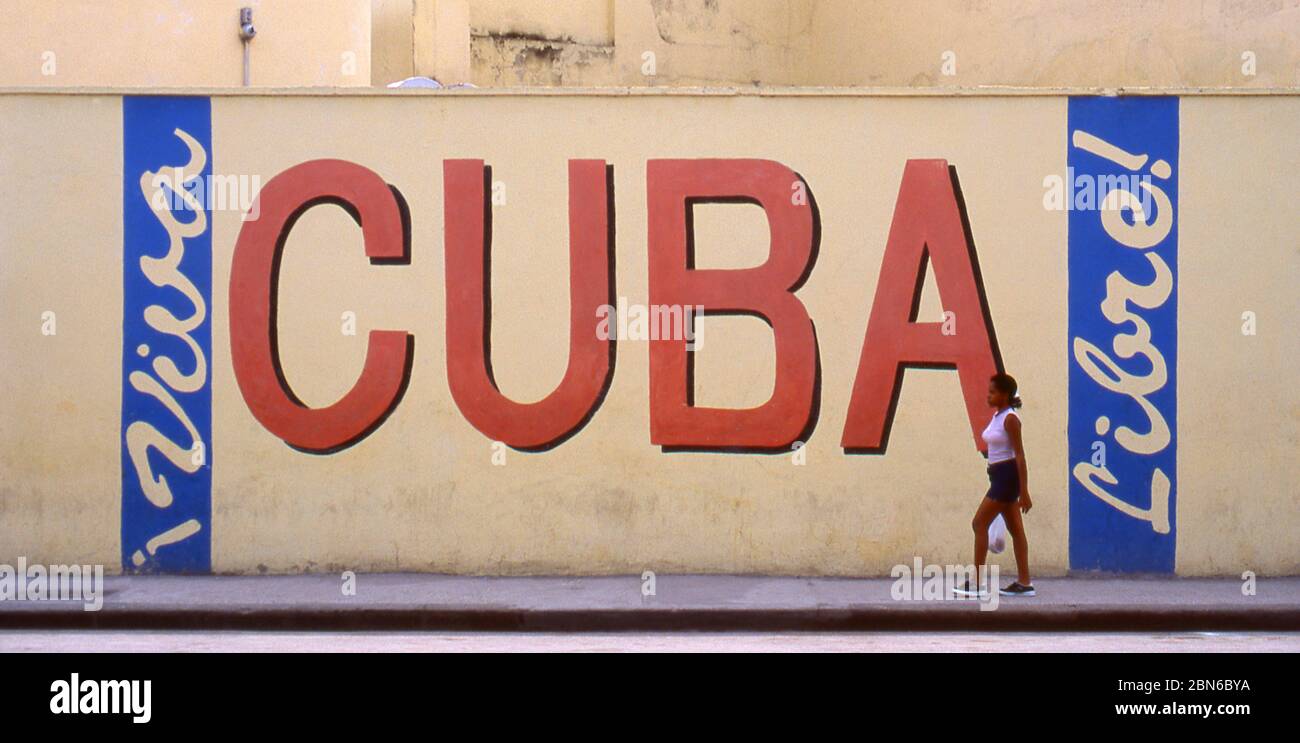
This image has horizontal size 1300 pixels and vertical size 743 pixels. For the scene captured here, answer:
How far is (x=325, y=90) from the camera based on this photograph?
1068cm

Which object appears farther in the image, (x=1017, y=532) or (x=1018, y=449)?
(x=1017, y=532)

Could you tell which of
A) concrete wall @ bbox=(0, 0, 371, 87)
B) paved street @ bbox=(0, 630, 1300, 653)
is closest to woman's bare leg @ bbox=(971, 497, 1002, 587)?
paved street @ bbox=(0, 630, 1300, 653)

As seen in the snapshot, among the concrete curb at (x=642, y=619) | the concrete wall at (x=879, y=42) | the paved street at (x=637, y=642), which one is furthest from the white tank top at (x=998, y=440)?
the concrete wall at (x=879, y=42)

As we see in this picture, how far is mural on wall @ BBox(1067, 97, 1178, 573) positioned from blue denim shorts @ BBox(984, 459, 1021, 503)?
122 centimetres

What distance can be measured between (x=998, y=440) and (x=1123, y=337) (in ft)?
5.63

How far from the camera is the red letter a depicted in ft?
34.8

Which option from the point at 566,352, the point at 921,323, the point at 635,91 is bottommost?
the point at 566,352

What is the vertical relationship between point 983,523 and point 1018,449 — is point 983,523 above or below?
below

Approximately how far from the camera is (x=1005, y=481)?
9594 millimetres

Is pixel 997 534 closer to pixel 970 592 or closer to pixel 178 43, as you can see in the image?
pixel 970 592

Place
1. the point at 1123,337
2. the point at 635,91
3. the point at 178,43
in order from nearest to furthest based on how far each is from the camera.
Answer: the point at 1123,337 < the point at 635,91 < the point at 178,43

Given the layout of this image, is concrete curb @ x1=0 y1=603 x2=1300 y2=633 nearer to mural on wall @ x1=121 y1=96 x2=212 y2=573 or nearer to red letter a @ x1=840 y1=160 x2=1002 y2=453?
mural on wall @ x1=121 y1=96 x2=212 y2=573

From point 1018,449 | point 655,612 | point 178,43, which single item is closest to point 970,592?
point 1018,449
